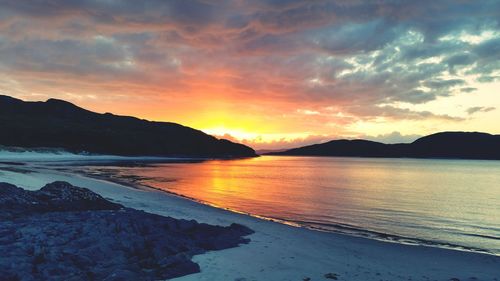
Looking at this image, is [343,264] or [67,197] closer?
[343,264]

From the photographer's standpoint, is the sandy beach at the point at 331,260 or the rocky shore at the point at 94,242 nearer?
the rocky shore at the point at 94,242

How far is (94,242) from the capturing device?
13.2 meters

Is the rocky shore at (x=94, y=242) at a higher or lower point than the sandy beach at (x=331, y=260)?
higher

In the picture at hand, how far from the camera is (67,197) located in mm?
20844

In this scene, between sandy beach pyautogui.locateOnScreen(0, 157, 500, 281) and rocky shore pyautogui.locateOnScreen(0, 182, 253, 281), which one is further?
sandy beach pyautogui.locateOnScreen(0, 157, 500, 281)

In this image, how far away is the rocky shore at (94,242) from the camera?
1111cm

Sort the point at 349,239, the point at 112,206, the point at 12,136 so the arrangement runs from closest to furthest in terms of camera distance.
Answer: the point at 349,239
the point at 112,206
the point at 12,136

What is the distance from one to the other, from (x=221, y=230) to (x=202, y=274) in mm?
5714

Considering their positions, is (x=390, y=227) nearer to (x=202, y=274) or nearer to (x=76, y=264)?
(x=202, y=274)

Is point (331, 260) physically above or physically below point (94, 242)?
below

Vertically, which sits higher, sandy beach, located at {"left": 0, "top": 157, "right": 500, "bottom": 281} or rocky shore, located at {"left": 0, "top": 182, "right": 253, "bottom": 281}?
rocky shore, located at {"left": 0, "top": 182, "right": 253, "bottom": 281}

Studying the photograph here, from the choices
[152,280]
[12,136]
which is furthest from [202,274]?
[12,136]

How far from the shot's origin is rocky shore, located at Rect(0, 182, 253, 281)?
36.4 ft

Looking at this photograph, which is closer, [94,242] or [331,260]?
[94,242]
